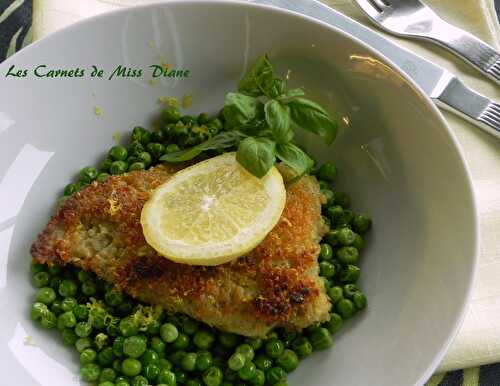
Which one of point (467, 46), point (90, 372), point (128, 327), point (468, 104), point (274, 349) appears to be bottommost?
point (90, 372)

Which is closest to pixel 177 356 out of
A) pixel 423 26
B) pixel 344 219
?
pixel 344 219

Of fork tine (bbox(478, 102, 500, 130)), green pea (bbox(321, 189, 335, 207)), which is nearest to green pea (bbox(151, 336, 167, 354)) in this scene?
green pea (bbox(321, 189, 335, 207))

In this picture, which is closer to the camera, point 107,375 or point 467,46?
point 107,375

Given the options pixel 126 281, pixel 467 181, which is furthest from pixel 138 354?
pixel 467 181

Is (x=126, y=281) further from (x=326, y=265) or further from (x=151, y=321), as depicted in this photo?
(x=326, y=265)

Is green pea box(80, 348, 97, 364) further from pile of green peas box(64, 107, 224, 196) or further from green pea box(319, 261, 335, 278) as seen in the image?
green pea box(319, 261, 335, 278)

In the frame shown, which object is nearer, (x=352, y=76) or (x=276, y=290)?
(x=276, y=290)

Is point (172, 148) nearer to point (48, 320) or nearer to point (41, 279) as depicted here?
point (41, 279)
